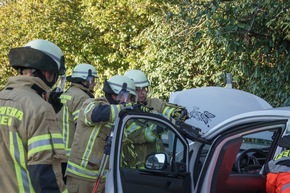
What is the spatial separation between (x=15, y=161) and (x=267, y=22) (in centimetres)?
604

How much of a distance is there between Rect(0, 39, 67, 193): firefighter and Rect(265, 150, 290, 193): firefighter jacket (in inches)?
52.5

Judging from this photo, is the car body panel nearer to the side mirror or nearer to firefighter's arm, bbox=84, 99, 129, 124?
the side mirror

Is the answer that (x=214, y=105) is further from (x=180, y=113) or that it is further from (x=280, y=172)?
(x=280, y=172)

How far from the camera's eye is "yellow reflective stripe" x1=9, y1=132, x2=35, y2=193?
276 centimetres

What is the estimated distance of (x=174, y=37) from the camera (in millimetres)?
10133

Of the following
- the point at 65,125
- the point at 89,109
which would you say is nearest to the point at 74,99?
the point at 65,125

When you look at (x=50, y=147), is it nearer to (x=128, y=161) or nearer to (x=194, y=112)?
(x=128, y=161)

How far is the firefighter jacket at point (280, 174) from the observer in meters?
3.29

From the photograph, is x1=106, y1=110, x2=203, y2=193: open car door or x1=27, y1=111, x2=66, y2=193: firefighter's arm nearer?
x1=27, y1=111, x2=66, y2=193: firefighter's arm

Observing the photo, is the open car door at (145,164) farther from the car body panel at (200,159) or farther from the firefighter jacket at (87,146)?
the firefighter jacket at (87,146)

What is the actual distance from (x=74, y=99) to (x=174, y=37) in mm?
4186

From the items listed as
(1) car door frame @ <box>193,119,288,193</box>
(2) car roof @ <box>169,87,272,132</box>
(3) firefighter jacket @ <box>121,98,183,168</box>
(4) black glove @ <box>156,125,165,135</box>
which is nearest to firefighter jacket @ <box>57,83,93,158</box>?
(2) car roof @ <box>169,87,272,132</box>

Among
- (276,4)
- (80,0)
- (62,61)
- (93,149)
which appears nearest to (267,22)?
(276,4)

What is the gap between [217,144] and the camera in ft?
12.8
